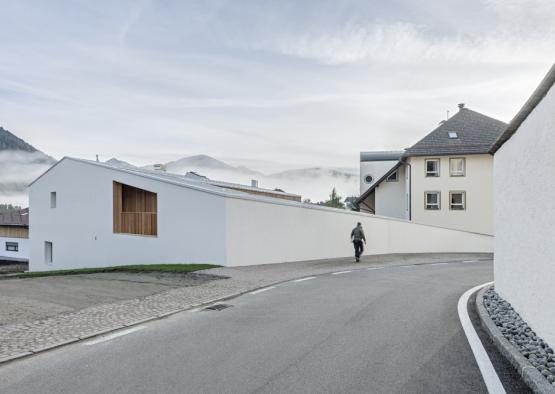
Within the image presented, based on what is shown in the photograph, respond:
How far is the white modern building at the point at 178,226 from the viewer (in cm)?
1694

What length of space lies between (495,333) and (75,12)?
1441cm

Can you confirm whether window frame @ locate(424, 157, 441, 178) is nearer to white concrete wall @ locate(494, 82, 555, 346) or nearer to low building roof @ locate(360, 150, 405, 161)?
low building roof @ locate(360, 150, 405, 161)

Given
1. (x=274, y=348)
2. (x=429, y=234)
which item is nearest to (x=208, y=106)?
(x=429, y=234)

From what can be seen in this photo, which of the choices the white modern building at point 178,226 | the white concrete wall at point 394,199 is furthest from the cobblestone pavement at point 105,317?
the white concrete wall at point 394,199

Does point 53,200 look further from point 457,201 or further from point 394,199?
point 457,201

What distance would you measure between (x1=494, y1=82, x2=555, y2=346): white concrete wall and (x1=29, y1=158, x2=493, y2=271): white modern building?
34.4ft

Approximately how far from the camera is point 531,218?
583 cm

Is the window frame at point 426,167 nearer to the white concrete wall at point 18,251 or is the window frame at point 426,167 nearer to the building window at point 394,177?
the building window at point 394,177

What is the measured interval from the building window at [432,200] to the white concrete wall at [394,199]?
329 cm

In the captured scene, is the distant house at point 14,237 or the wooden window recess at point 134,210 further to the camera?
the distant house at point 14,237

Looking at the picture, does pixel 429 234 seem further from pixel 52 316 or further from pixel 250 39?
pixel 52 316

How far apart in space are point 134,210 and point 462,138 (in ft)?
86.5

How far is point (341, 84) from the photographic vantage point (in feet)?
54.7

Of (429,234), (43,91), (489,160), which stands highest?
(43,91)
